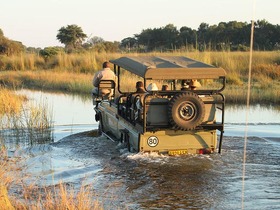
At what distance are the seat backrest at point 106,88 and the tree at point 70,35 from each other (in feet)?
140

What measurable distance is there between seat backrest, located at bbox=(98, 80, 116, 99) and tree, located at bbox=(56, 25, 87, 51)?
42.6 meters

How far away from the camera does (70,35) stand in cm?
5691

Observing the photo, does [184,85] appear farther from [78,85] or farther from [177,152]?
[78,85]

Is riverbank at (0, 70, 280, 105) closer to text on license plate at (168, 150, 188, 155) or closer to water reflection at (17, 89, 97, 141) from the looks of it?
water reflection at (17, 89, 97, 141)

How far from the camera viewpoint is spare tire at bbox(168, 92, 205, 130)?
9988mm

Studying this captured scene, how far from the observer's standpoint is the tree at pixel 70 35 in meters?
56.8

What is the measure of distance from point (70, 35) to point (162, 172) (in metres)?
48.3

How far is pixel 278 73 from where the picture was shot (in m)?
25.9

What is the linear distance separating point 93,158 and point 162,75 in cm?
205

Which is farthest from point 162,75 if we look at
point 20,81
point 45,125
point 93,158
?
point 20,81

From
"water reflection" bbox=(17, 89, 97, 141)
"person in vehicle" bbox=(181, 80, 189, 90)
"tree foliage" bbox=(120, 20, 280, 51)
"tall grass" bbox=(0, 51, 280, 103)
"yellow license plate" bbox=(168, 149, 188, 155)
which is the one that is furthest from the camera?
"tree foliage" bbox=(120, 20, 280, 51)

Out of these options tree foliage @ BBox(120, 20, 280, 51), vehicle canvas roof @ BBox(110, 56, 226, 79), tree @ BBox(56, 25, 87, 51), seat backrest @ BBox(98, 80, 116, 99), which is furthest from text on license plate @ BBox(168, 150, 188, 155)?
tree @ BBox(56, 25, 87, 51)

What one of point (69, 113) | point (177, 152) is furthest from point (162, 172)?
point (69, 113)

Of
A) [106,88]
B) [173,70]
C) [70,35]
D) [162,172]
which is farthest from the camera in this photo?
[70,35]
